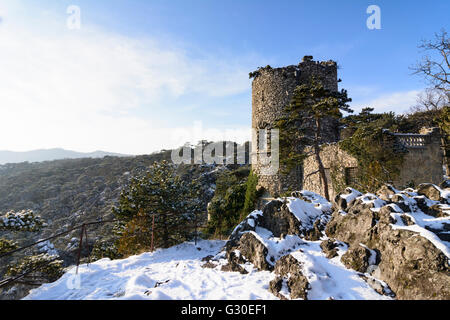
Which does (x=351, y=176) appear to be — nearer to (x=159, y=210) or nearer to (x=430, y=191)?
(x=430, y=191)

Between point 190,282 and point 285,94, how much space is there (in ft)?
40.9

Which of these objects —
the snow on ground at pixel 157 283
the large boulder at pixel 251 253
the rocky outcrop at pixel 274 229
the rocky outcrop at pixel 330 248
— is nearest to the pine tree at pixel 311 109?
the rocky outcrop at pixel 274 229

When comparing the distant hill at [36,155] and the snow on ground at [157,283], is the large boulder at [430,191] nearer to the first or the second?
the snow on ground at [157,283]

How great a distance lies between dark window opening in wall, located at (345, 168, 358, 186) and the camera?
393 inches

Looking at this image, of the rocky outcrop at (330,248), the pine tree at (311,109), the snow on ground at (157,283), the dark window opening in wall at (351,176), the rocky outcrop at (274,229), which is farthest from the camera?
the dark window opening in wall at (351,176)

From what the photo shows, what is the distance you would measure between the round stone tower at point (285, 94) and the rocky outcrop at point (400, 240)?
805 cm

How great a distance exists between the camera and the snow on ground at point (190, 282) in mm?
3529

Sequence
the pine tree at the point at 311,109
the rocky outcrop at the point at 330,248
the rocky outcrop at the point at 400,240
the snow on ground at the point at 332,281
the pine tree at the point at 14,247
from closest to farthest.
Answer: the rocky outcrop at the point at 400,240, the snow on ground at the point at 332,281, the rocky outcrop at the point at 330,248, the pine tree at the point at 14,247, the pine tree at the point at 311,109

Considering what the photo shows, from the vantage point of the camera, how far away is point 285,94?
14.0m

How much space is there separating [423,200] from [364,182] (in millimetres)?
4615

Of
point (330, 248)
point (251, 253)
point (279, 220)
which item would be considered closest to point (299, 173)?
point (279, 220)
